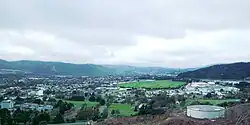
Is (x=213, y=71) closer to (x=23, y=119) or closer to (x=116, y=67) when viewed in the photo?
(x=23, y=119)

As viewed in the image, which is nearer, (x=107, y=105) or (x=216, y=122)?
(x=216, y=122)

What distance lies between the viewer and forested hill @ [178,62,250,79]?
77250 mm

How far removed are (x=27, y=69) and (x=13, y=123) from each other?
361 feet

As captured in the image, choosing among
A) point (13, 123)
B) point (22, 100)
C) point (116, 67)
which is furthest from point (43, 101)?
point (116, 67)

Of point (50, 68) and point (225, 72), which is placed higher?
point (50, 68)

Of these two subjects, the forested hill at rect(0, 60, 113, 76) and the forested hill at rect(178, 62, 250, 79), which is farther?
the forested hill at rect(0, 60, 113, 76)

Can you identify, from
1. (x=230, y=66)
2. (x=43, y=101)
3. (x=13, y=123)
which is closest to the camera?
(x=13, y=123)

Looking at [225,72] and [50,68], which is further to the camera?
[50,68]

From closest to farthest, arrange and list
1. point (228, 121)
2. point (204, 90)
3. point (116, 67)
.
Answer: point (228, 121)
point (204, 90)
point (116, 67)

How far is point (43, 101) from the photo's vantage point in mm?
50125

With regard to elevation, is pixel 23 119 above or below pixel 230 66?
below

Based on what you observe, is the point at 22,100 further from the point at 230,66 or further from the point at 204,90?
the point at 230,66

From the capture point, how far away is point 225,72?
82.5 metres

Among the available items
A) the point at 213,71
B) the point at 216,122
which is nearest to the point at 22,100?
the point at 216,122
